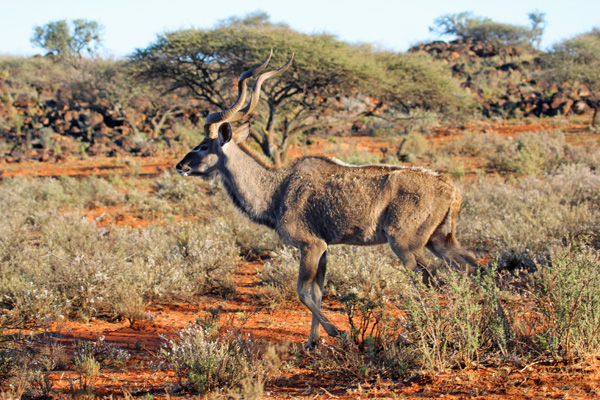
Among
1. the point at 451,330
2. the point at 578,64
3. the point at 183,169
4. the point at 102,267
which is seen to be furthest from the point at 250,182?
the point at 578,64

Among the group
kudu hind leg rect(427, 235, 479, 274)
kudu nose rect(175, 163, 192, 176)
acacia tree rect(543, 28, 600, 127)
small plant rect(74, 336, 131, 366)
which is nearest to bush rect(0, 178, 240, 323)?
small plant rect(74, 336, 131, 366)

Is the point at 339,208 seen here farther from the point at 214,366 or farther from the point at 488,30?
the point at 488,30

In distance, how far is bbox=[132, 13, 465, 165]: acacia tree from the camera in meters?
16.1

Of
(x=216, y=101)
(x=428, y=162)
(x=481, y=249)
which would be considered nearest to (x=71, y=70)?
(x=216, y=101)

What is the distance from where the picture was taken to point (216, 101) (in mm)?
18109

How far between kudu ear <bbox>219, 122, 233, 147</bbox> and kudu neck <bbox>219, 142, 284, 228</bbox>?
92 mm

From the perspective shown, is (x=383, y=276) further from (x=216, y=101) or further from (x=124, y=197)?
(x=216, y=101)

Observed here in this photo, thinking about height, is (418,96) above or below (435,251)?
above

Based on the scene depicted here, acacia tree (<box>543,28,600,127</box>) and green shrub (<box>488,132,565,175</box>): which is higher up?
acacia tree (<box>543,28,600,127</box>)

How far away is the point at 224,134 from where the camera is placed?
6121 mm

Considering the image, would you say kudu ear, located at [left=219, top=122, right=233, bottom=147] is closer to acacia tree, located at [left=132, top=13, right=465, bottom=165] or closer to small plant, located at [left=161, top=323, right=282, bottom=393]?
small plant, located at [left=161, top=323, right=282, bottom=393]

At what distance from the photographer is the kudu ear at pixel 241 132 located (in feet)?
20.5

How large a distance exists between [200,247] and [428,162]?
40.8ft

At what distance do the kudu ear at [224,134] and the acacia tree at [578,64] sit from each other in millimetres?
24947
